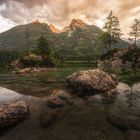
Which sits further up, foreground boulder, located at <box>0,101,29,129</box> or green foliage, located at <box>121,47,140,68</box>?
green foliage, located at <box>121,47,140,68</box>

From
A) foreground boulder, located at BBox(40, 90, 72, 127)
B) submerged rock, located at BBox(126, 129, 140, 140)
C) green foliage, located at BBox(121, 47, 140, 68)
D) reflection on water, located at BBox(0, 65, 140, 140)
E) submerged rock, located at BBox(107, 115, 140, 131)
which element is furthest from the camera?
green foliage, located at BBox(121, 47, 140, 68)

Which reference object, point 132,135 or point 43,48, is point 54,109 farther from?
point 43,48

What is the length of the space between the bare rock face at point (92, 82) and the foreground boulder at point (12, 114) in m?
8.27

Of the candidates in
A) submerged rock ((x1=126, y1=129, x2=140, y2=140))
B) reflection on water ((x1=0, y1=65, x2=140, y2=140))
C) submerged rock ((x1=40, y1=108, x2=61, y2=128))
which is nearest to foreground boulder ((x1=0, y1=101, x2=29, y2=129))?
reflection on water ((x1=0, y1=65, x2=140, y2=140))

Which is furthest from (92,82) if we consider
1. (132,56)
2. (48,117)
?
(132,56)

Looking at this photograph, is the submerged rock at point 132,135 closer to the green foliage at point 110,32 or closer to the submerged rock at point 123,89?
the submerged rock at point 123,89

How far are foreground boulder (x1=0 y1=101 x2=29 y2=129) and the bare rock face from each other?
827 cm

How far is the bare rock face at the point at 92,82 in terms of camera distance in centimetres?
1869

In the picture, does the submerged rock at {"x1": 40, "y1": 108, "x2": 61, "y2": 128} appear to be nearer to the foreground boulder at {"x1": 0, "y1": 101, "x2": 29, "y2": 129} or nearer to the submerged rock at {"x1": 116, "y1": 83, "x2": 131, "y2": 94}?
the foreground boulder at {"x1": 0, "y1": 101, "x2": 29, "y2": 129}

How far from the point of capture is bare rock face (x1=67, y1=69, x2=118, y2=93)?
1869 cm

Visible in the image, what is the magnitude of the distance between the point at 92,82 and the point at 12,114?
32.7 feet

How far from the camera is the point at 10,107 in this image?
11.3m

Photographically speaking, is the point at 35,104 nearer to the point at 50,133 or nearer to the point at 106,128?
the point at 50,133

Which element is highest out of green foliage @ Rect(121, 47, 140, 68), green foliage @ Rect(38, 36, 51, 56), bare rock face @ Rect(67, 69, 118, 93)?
green foliage @ Rect(38, 36, 51, 56)
